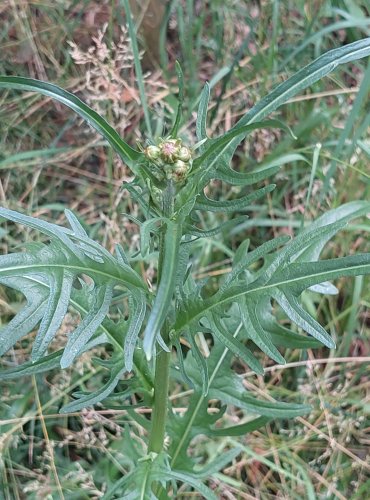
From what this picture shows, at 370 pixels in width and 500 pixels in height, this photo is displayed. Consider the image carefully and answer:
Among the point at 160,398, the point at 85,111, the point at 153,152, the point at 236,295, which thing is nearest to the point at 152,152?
the point at 153,152

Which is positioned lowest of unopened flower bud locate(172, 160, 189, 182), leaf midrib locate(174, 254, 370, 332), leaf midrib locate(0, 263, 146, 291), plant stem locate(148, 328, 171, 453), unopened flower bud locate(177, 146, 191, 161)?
plant stem locate(148, 328, 171, 453)

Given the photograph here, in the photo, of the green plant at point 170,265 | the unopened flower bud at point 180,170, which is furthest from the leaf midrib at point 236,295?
the unopened flower bud at point 180,170

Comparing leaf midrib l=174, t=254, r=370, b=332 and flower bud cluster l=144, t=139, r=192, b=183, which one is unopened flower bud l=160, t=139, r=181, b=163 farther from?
leaf midrib l=174, t=254, r=370, b=332

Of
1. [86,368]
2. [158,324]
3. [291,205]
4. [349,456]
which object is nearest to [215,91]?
[291,205]

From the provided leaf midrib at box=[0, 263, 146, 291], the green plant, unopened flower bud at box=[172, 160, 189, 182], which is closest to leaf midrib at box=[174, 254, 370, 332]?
the green plant

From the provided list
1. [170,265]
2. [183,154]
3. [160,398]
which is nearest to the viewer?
[170,265]

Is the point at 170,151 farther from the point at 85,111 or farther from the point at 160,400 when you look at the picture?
the point at 160,400

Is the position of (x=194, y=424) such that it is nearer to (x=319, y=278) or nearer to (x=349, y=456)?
(x=319, y=278)

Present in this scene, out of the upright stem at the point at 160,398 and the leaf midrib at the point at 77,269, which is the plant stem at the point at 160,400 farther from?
the leaf midrib at the point at 77,269
